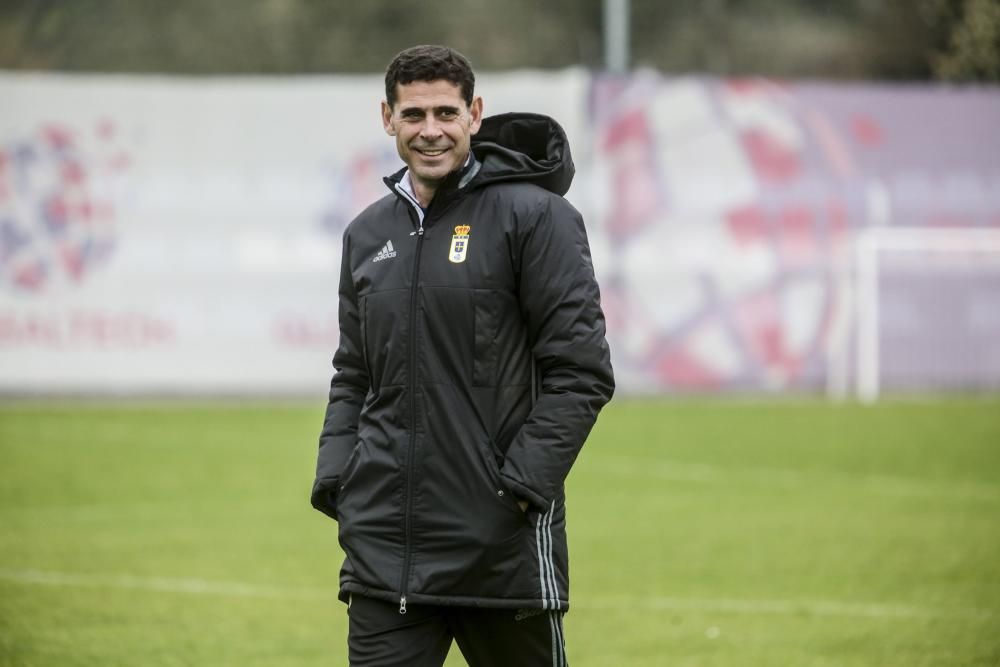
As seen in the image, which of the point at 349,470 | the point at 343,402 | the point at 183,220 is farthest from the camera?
the point at 183,220

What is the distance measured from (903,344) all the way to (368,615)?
1766 cm

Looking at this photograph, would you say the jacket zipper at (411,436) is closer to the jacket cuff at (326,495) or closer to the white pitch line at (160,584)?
the jacket cuff at (326,495)

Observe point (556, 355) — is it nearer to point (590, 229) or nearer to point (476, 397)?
point (476, 397)

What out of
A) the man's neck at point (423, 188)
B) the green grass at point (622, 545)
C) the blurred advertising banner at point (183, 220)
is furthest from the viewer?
the blurred advertising banner at point (183, 220)

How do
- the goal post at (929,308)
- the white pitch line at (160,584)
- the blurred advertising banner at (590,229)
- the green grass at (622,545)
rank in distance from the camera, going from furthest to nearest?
the goal post at (929,308)
the blurred advertising banner at (590,229)
the white pitch line at (160,584)
the green grass at (622,545)

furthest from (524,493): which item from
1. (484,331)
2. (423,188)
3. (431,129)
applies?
(431,129)

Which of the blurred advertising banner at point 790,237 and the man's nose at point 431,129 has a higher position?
the man's nose at point 431,129

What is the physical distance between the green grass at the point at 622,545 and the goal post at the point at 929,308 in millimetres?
3346

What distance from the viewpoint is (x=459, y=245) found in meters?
4.53

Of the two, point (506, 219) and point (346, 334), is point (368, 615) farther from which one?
point (506, 219)

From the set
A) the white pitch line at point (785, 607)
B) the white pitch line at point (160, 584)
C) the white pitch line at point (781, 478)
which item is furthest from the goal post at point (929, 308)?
the white pitch line at point (160, 584)

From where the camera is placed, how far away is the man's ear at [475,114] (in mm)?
4656

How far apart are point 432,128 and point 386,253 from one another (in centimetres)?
34

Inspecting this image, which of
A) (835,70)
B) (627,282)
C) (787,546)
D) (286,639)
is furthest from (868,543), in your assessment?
(835,70)
